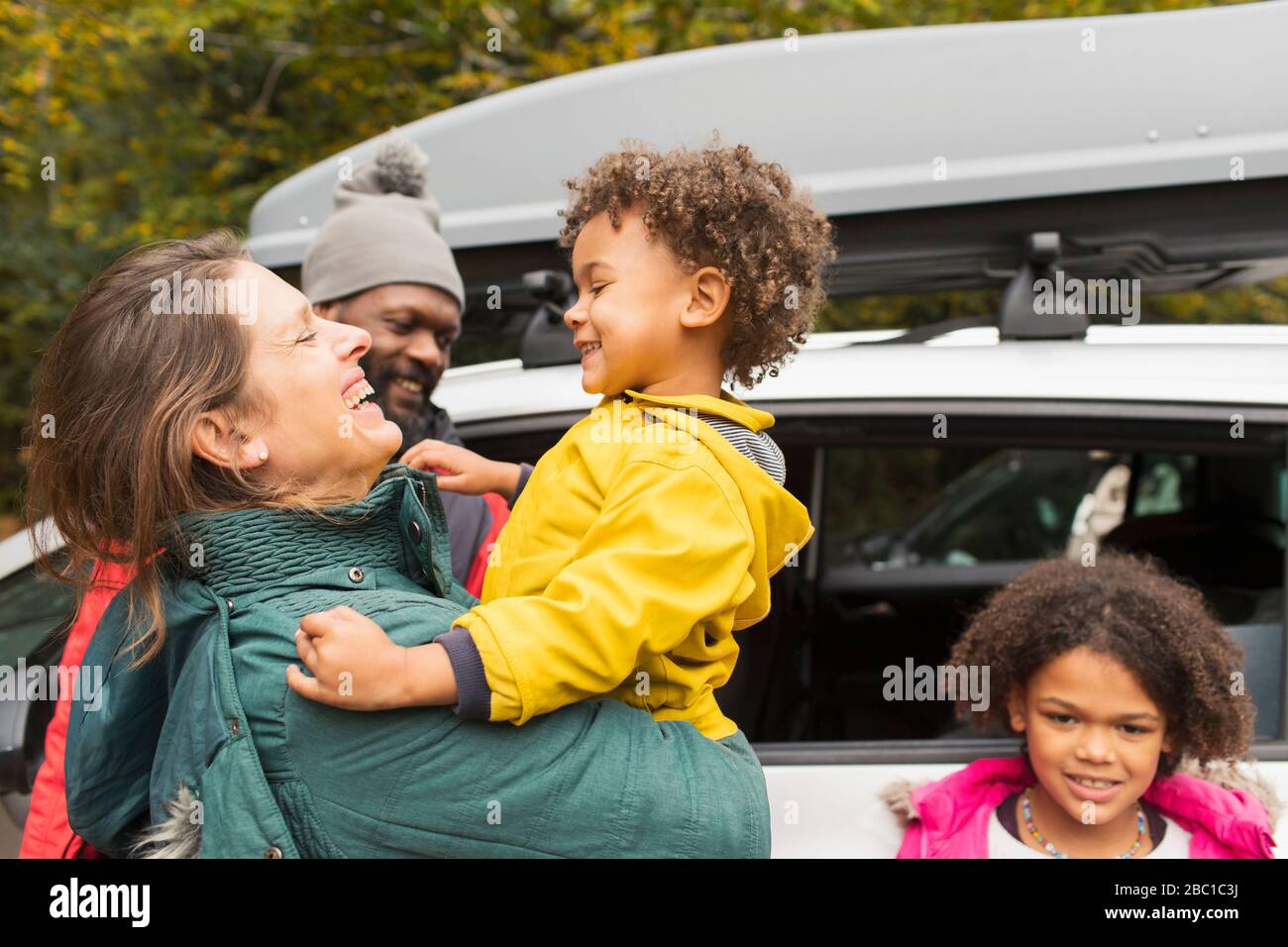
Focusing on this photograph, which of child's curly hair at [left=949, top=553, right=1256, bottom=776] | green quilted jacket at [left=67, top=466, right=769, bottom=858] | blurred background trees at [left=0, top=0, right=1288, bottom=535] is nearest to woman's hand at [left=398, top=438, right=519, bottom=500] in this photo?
green quilted jacket at [left=67, top=466, right=769, bottom=858]

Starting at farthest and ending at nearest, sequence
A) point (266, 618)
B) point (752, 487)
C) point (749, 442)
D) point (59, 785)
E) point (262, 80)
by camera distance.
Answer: point (262, 80), point (59, 785), point (749, 442), point (752, 487), point (266, 618)

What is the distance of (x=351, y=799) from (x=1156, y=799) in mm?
1431

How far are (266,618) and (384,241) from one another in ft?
4.22

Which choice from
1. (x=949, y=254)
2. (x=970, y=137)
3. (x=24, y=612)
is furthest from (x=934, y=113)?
(x=24, y=612)

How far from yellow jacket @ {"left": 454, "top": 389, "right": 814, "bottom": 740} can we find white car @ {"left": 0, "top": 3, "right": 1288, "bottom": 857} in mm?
668

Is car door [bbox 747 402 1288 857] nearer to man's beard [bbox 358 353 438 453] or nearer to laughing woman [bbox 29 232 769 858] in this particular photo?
laughing woman [bbox 29 232 769 858]

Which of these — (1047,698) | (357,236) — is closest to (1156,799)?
(1047,698)

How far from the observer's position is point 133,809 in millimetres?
1566

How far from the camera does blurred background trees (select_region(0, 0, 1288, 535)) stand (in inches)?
266

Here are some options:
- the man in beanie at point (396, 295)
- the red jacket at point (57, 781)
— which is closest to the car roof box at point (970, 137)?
the man in beanie at point (396, 295)

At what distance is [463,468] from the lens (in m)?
2.04

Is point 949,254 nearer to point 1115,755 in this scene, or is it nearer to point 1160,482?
point 1115,755

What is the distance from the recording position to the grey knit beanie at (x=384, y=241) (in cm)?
251

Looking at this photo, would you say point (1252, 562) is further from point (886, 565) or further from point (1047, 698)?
point (886, 565)
